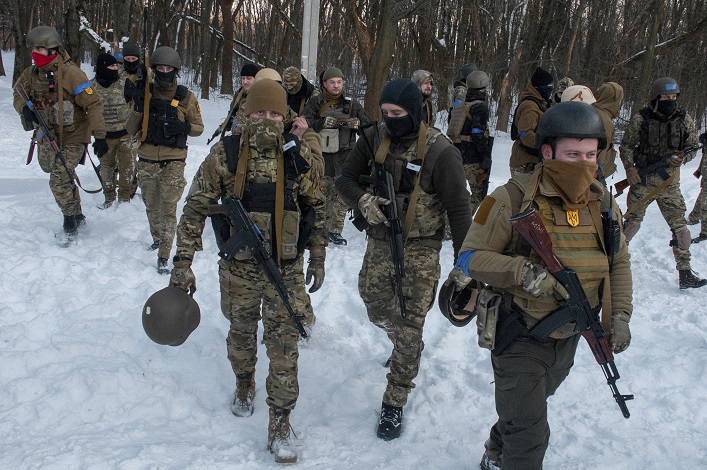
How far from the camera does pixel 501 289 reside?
279 centimetres

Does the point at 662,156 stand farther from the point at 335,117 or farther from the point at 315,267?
the point at 315,267

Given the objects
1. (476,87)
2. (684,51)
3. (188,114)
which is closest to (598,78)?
(684,51)

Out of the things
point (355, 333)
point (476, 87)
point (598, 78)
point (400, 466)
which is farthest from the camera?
point (598, 78)

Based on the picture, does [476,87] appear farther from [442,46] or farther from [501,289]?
[442,46]

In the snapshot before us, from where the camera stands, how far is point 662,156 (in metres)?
6.42

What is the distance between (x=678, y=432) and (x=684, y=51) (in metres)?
26.3

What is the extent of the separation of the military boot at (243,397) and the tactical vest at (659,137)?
16.5 ft

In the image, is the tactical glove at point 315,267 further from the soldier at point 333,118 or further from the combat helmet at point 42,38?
the combat helmet at point 42,38

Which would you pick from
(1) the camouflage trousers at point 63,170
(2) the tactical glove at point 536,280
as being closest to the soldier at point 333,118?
(1) the camouflage trousers at point 63,170

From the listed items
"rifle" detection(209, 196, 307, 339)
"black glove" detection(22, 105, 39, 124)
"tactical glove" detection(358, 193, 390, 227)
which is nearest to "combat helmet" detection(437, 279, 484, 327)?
"tactical glove" detection(358, 193, 390, 227)

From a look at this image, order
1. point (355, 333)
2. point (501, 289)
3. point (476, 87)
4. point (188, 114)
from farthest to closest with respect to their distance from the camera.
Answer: point (476, 87) < point (188, 114) < point (355, 333) < point (501, 289)

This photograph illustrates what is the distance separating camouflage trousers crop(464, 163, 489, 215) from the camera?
7598 mm

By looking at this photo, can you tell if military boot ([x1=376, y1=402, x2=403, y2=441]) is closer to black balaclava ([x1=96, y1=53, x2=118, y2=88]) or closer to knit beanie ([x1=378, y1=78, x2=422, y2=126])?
knit beanie ([x1=378, y1=78, x2=422, y2=126])

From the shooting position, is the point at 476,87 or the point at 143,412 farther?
the point at 476,87
